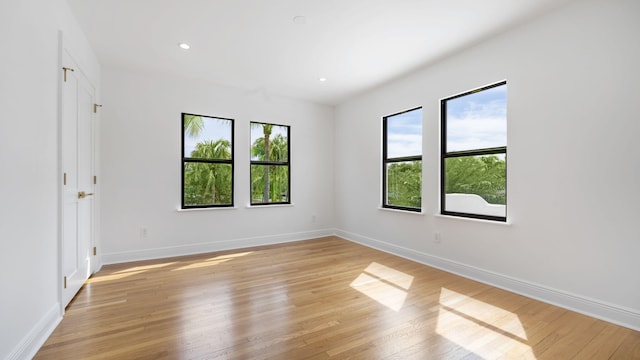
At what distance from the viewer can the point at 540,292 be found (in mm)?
2674

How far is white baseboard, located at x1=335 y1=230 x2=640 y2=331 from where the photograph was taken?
2.22 meters

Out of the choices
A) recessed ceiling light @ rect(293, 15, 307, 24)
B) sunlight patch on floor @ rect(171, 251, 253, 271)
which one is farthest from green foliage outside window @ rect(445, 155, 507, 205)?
sunlight patch on floor @ rect(171, 251, 253, 271)

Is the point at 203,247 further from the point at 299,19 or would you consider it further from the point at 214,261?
the point at 299,19

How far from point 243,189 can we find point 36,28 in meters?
3.15

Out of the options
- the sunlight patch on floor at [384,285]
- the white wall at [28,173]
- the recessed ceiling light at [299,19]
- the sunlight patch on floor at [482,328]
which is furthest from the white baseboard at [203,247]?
the recessed ceiling light at [299,19]

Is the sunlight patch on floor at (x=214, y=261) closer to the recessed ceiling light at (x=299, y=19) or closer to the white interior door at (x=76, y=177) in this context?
the white interior door at (x=76, y=177)

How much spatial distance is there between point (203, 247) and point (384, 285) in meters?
2.86

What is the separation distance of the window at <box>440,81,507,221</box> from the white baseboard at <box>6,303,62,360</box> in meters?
3.97

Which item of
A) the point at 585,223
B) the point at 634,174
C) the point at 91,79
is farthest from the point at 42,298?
the point at 634,174

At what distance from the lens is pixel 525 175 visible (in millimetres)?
2812

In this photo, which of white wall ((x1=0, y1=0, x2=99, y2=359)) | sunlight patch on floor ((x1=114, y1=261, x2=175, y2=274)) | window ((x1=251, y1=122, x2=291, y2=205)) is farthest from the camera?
window ((x1=251, y1=122, x2=291, y2=205))

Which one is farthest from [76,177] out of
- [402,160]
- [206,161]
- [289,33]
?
[402,160]

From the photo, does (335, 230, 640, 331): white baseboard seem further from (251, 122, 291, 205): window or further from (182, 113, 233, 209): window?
(182, 113, 233, 209): window

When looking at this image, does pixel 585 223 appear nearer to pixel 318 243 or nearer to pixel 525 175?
pixel 525 175
